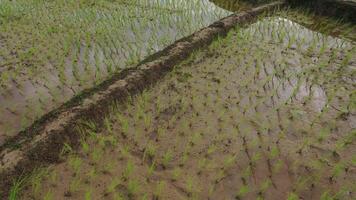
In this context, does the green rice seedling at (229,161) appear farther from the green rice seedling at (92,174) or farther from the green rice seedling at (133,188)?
the green rice seedling at (92,174)

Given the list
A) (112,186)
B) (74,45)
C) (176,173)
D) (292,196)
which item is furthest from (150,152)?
(74,45)

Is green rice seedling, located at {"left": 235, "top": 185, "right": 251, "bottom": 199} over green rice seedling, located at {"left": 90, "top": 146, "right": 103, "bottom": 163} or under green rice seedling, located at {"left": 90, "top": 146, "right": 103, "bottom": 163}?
under

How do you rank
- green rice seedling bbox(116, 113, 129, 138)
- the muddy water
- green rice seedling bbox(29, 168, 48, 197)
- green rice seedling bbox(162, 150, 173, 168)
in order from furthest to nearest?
1. the muddy water
2. green rice seedling bbox(116, 113, 129, 138)
3. green rice seedling bbox(162, 150, 173, 168)
4. green rice seedling bbox(29, 168, 48, 197)

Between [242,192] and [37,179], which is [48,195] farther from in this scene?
[242,192]

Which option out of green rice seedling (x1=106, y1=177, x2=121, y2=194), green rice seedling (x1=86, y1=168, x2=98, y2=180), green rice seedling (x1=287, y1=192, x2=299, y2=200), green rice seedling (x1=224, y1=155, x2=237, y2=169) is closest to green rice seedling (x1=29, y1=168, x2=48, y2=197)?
green rice seedling (x1=86, y1=168, x2=98, y2=180)

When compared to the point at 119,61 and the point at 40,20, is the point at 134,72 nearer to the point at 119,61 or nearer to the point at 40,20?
the point at 119,61

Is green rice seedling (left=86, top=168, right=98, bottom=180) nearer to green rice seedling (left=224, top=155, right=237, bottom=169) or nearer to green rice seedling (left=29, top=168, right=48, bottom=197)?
green rice seedling (left=29, top=168, right=48, bottom=197)

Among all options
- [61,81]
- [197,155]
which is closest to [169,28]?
[61,81]
